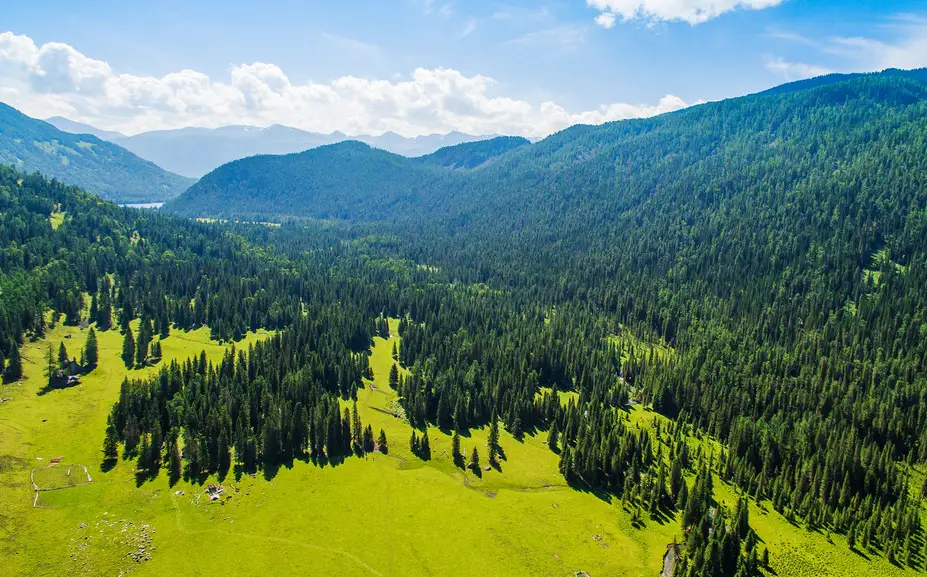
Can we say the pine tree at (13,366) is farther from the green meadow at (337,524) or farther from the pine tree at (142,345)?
the pine tree at (142,345)

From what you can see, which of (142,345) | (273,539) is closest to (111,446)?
(273,539)

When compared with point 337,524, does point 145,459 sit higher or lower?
higher

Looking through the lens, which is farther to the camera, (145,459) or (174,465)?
(145,459)

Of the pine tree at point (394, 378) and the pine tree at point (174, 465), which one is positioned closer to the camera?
the pine tree at point (174, 465)

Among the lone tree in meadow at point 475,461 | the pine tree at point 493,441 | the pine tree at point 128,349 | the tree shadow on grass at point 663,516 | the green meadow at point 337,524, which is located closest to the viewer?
the green meadow at point 337,524

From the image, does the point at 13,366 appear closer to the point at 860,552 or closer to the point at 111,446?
the point at 111,446

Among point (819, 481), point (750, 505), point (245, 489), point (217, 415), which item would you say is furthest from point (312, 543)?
point (819, 481)

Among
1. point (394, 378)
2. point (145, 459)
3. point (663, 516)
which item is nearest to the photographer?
point (663, 516)

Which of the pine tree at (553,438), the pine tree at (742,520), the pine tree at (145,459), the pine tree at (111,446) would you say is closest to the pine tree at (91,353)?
the pine tree at (111,446)

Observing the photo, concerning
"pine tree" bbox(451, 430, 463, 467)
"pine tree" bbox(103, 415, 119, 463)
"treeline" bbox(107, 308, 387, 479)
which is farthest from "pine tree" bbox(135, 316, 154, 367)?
"pine tree" bbox(451, 430, 463, 467)

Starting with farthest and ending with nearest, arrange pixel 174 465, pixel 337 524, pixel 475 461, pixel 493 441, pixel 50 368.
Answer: pixel 50 368
pixel 493 441
pixel 475 461
pixel 174 465
pixel 337 524
